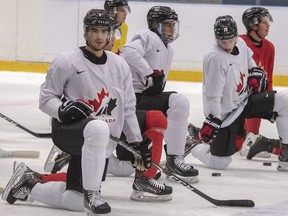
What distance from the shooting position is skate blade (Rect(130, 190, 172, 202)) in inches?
157

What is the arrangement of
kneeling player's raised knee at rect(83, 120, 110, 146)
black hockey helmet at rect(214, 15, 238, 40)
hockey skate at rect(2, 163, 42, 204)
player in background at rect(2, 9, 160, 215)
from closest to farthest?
kneeling player's raised knee at rect(83, 120, 110, 146)
player in background at rect(2, 9, 160, 215)
hockey skate at rect(2, 163, 42, 204)
black hockey helmet at rect(214, 15, 238, 40)

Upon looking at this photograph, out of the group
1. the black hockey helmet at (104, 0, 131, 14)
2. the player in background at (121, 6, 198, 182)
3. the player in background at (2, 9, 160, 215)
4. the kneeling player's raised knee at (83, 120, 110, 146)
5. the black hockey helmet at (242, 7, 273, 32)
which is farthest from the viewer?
the black hockey helmet at (104, 0, 131, 14)

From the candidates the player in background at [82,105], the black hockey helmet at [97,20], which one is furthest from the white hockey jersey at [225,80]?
the black hockey helmet at [97,20]

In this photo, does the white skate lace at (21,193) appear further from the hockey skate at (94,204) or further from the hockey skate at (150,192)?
the hockey skate at (150,192)

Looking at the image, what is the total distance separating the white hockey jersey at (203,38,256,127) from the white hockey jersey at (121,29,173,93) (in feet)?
0.79

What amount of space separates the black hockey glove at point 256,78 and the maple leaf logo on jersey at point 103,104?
5.11 feet

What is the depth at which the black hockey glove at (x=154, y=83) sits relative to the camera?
4605 millimetres

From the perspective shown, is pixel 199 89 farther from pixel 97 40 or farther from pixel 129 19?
pixel 97 40

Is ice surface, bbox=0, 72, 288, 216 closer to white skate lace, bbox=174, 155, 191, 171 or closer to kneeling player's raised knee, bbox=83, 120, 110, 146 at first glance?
white skate lace, bbox=174, 155, 191, 171

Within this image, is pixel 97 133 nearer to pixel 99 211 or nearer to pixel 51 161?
pixel 99 211

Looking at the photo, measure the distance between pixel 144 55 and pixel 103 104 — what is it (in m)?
1.19

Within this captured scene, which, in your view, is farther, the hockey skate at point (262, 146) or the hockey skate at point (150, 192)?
the hockey skate at point (262, 146)

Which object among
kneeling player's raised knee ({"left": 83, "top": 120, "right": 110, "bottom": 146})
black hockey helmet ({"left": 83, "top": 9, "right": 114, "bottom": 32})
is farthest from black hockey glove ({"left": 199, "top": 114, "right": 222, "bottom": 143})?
kneeling player's raised knee ({"left": 83, "top": 120, "right": 110, "bottom": 146})

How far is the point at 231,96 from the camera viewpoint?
511cm
